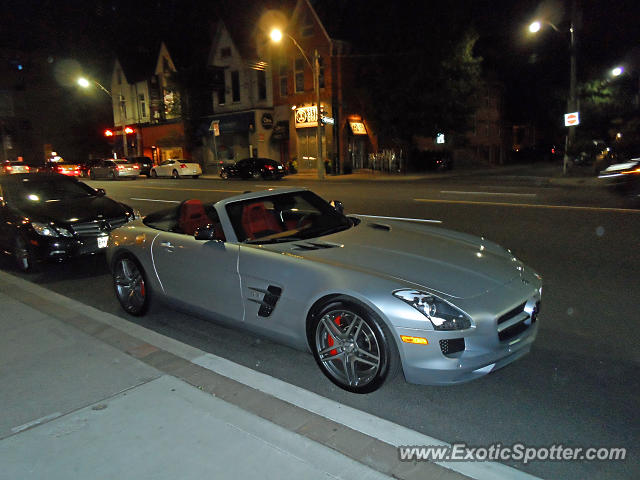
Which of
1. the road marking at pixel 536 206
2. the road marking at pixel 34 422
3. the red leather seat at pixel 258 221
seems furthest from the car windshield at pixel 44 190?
the road marking at pixel 536 206

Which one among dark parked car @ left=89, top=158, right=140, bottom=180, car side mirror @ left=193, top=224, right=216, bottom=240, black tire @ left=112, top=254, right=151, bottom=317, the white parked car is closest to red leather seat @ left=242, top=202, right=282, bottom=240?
car side mirror @ left=193, top=224, right=216, bottom=240

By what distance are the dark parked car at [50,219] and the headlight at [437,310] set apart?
5921 millimetres

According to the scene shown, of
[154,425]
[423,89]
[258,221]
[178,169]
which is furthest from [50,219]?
[178,169]

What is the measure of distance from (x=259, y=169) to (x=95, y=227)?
2262 cm

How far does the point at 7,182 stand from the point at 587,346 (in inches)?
361

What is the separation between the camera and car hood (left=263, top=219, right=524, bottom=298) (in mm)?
3725

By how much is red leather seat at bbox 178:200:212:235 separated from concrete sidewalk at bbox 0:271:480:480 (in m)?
1.30

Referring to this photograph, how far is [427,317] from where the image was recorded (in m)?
3.39

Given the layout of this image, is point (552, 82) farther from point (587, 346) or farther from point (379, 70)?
point (587, 346)

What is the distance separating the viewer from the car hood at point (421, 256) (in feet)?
12.2

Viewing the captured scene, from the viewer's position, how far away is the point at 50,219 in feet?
25.4

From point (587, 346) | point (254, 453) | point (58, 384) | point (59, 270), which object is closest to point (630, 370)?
point (587, 346)

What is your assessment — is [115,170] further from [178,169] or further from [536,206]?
[536,206]

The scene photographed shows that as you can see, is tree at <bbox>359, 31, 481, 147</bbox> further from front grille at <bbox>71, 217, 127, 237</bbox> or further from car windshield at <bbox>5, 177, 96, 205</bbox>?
front grille at <bbox>71, 217, 127, 237</bbox>
